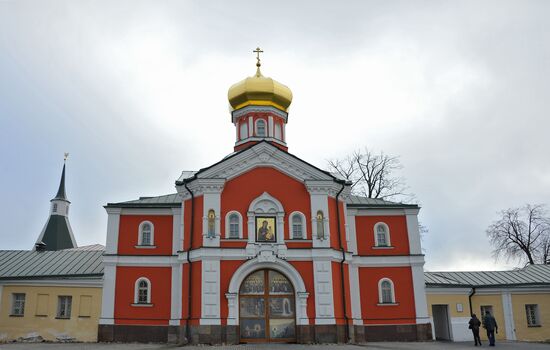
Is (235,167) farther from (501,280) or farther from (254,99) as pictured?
(501,280)

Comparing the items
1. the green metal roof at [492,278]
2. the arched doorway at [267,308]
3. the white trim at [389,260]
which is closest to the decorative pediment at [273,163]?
the white trim at [389,260]

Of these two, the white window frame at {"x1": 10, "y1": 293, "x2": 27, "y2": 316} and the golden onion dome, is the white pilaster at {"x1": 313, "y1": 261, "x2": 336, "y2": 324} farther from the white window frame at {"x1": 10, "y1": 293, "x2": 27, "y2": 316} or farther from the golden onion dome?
the white window frame at {"x1": 10, "y1": 293, "x2": 27, "y2": 316}

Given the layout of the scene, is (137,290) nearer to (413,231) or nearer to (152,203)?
(152,203)

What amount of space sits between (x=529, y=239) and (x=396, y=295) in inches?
731

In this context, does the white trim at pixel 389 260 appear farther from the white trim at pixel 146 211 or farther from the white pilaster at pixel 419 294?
the white trim at pixel 146 211

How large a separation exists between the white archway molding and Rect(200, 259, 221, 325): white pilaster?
45 cm

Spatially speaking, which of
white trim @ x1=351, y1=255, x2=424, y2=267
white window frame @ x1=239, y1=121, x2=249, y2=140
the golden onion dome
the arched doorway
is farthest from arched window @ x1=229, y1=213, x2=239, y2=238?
the golden onion dome

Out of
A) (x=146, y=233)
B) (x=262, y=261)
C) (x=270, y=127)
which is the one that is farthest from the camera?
(x=270, y=127)

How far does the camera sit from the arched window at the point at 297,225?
70.5 feet

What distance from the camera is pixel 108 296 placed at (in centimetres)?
2198

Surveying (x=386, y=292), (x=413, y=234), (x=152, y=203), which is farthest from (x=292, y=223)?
(x=152, y=203)

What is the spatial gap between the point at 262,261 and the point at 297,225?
2106 millimetres

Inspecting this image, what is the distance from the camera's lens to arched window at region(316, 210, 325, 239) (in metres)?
21.5

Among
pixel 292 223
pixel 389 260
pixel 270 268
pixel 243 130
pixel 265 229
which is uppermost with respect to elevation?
pixel 243 130
